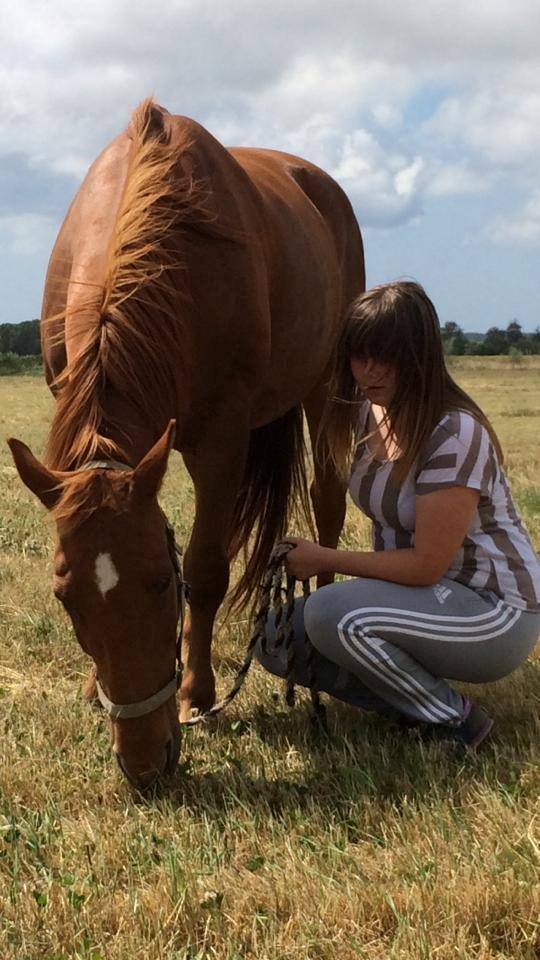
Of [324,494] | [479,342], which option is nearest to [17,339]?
[479,342]

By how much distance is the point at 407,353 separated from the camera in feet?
9.27

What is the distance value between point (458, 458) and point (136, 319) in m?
1.06

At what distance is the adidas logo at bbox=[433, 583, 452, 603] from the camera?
2.90 metres

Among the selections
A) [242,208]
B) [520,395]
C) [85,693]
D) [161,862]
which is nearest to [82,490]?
[161,862]

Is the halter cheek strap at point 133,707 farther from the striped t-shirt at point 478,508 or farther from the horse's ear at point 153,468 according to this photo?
the striped t-shirt at point 478,508

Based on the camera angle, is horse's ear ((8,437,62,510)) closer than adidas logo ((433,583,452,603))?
Yes

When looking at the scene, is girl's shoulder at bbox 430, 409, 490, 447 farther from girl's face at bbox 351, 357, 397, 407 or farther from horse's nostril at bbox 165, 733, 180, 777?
horse's nostril at bbox 165, 733, 180, 777

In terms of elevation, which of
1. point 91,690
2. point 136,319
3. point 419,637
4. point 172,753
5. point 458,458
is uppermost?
point 136,319

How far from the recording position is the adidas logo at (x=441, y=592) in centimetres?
290

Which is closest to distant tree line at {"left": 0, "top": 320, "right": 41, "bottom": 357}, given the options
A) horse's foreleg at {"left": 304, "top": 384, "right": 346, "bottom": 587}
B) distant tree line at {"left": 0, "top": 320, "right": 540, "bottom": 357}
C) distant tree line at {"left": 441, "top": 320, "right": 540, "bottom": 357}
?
distant tree line at {"left": 0, "top": 320, "right": 540, "bottom": 357}

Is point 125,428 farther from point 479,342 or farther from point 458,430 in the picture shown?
point 479,342

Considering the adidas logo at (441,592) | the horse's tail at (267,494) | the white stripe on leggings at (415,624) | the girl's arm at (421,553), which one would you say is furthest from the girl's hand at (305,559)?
the horse's tail at (267,494)

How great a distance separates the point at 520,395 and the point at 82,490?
25.9 meters

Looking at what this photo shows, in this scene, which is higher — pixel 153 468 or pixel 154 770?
pixel 153 468
